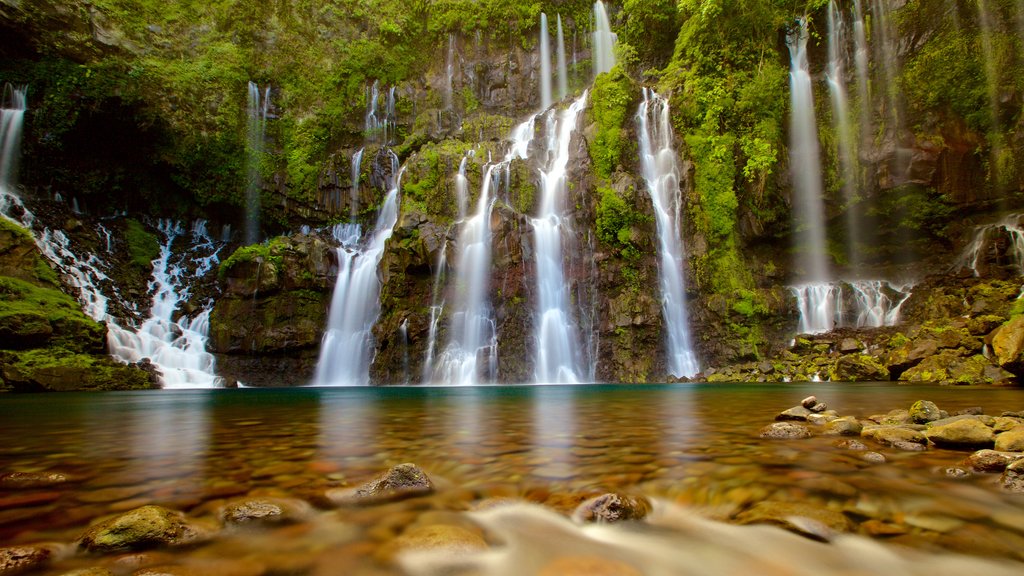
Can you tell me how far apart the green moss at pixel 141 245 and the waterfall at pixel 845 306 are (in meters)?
29.3

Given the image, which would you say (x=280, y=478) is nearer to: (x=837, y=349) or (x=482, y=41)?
(x=837, y=349)

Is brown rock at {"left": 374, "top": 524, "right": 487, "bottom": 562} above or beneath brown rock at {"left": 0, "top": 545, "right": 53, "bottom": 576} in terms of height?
beneath

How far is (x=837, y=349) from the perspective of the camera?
16.0 metres

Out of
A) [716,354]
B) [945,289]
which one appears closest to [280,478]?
[716,354]

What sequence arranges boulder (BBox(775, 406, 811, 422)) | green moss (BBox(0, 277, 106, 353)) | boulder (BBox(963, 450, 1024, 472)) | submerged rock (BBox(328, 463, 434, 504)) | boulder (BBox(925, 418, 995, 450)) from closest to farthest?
submerged rock (BBox(328, 463, 434, 504))
boulder (BBox(963, 450, 1024, 472))
boulder (BBox(925, 418, 995, 450))
boulder (BBox(775, 406, 811, 422))
green moss (BBox(0, 277, 106, 353))

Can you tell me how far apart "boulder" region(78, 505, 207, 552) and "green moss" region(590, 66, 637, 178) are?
19.5 m

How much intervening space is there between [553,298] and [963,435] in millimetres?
15208

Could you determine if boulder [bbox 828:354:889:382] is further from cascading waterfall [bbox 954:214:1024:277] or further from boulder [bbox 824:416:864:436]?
boulder [bbox 824:416:864:436]

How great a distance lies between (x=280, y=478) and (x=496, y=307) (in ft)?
50.5

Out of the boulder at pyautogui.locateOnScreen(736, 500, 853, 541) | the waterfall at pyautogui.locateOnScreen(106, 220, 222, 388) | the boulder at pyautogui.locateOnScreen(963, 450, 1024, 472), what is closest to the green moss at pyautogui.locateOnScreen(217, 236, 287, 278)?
the waterfall at pyautogui.locateOnScreen(106, 220, 222, 388)

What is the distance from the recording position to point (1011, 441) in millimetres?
3010

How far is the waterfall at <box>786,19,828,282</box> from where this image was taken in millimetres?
19922

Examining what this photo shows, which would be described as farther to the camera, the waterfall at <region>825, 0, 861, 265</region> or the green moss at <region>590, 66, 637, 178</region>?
the green moss at <region>590, 66, 637, 178</region>

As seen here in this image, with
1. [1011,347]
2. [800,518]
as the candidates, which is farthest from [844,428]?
[1011,347]
